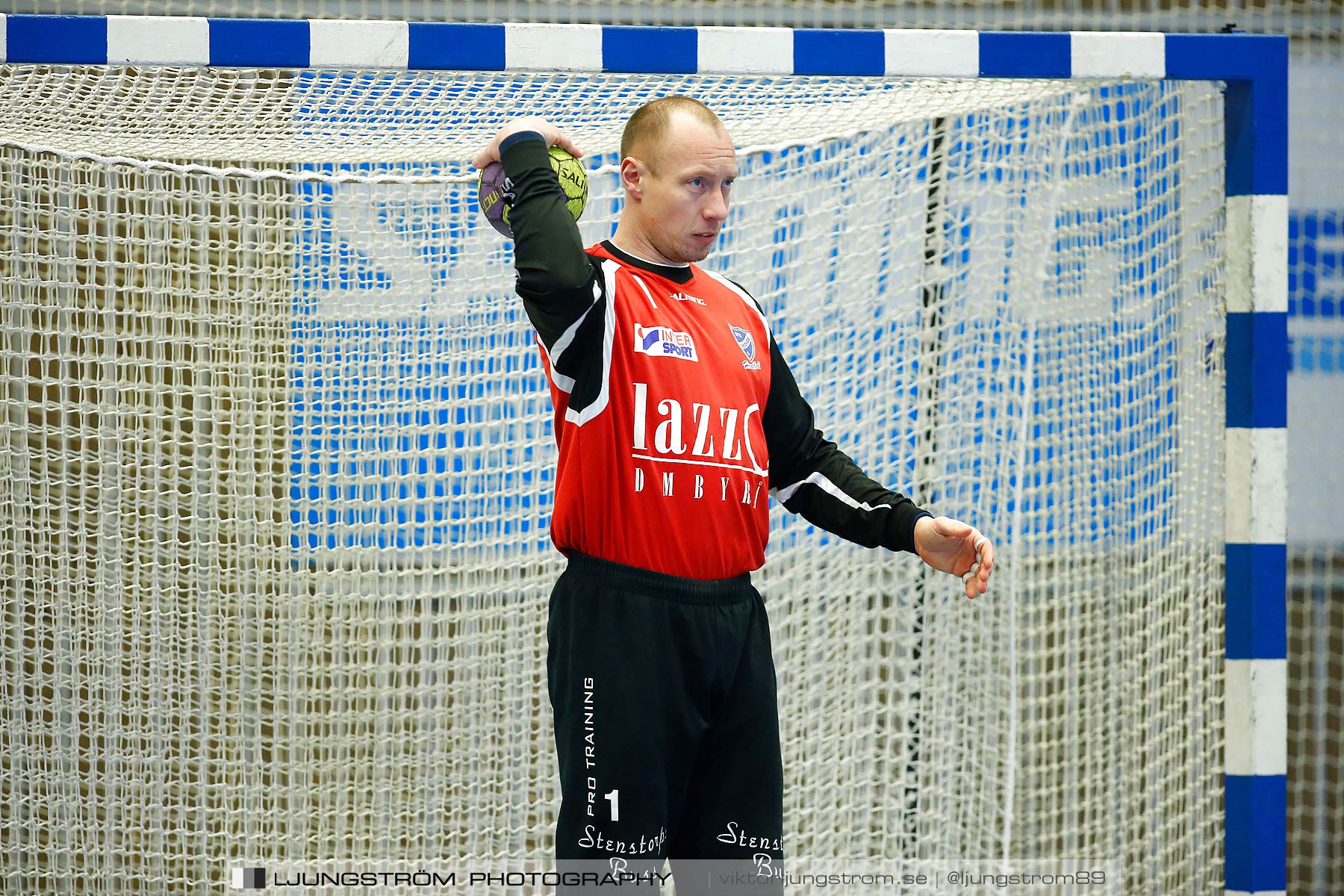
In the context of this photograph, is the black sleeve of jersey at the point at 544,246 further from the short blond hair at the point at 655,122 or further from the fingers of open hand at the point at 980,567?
the fingers of open hand at the point at 980,567

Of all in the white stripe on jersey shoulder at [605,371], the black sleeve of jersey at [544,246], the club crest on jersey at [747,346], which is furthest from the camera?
the club crest on jersey at [747,346]

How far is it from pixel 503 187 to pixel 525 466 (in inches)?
48.2

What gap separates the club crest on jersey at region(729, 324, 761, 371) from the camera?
169 cm

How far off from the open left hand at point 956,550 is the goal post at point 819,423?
34.9 inches

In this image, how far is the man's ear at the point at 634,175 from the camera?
1647 millimetres

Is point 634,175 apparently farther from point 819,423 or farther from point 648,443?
point 819,423

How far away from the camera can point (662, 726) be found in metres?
1.53

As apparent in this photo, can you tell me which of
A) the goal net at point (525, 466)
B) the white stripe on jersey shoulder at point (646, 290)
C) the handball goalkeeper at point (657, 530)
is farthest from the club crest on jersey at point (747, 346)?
the goal net at point (525, 466)

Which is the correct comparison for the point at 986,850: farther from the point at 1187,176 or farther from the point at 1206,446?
the point at 1187,176

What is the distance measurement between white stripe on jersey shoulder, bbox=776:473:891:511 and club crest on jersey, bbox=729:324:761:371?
0.22 meters

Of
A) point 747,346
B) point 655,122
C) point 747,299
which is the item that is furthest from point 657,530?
point 655,122

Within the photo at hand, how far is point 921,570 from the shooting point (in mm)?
2717

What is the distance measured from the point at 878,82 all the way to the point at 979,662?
1385 mm

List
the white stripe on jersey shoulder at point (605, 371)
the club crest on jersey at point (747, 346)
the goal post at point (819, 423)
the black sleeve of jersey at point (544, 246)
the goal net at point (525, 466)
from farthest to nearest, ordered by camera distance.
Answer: the goal net at point (525, 466)
the goal post at point (819, 423)
the club crest on jersey at point (747, 346)
the white stripe on jersey shoulder at point (605, 371)
the black sleeve of jersey at point (544, 246)
